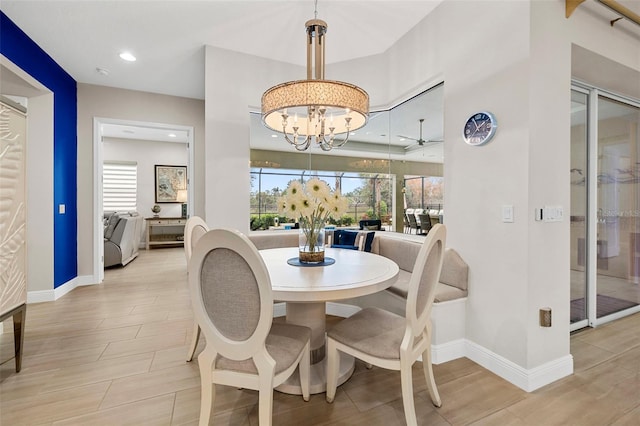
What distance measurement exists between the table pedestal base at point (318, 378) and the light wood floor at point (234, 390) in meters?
0.04

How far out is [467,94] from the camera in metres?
2.22

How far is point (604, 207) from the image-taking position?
2807 mm

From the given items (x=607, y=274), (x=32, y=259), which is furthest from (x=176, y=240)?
(x=607, y=274)

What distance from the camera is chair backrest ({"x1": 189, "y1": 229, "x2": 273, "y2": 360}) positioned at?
114 centimetres

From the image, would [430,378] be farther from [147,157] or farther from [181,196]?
[147,157]

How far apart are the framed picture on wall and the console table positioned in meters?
0.60

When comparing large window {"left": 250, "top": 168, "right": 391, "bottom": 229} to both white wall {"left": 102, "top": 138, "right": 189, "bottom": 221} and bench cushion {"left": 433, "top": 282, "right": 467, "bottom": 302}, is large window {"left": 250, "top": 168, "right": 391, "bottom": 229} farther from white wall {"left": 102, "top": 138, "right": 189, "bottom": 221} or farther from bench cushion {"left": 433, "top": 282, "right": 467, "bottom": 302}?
white wall {"left": 102, "top": 138, "right": 189, "bottom": 221}

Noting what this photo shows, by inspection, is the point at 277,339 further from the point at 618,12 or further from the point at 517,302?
the point at 618,12

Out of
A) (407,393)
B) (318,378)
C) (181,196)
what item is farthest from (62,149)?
(407,393)

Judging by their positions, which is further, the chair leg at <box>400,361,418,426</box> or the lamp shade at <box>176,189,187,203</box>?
the lamp shade at <box>176,189,187,203</box>

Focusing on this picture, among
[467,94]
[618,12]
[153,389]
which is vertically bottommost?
[153,389]

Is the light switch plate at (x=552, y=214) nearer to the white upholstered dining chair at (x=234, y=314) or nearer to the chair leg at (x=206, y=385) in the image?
the white upholstered dining chair at (x=234, y=314)

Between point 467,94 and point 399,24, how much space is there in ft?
3.75

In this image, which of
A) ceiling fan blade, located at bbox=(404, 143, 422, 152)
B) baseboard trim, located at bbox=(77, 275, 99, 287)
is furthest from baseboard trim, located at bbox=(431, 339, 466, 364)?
baseboard trim, located at bbox=(77, 275, 99, 287)
